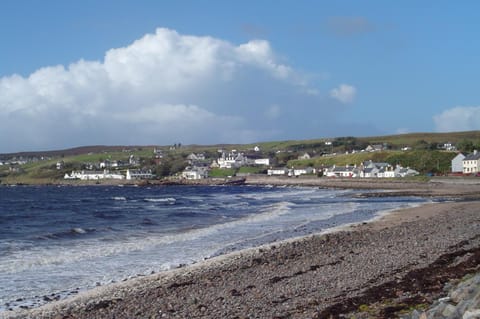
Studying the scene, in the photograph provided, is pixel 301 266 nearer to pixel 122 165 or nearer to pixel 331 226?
pixel 331 226

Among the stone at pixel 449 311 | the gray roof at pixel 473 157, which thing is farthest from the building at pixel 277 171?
the stone at pixel 449 311

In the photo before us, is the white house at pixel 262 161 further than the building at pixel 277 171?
Yes

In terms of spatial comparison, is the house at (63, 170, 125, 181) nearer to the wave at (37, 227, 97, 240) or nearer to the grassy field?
the grassy field

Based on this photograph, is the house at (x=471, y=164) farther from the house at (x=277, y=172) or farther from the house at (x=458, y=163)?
the house at (x=277, y=172)

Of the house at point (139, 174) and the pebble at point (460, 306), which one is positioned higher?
the pebble at point (460, 306)

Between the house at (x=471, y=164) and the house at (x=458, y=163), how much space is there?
1.79 meters

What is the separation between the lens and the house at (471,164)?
90.2 meters

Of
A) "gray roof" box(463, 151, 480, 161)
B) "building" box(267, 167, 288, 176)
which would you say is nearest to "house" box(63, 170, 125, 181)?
"building" box(267, 167, 288, 176)

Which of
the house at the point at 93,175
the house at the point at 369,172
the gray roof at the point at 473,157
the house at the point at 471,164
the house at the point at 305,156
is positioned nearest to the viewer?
the house at the point at 471,164

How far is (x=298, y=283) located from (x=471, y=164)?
283 feet

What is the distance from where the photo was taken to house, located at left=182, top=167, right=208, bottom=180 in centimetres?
14100

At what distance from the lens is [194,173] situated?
466 ft

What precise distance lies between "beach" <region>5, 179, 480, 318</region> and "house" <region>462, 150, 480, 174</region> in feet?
250

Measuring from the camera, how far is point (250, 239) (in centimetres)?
2323
